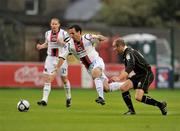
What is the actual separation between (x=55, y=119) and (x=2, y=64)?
66.6ft

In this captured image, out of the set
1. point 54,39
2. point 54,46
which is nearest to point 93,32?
point 54,46

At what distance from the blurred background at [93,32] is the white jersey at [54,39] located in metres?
12.3

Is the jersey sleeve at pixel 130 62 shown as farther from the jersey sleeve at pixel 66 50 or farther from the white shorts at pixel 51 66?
the white shorts at pixel 51 66

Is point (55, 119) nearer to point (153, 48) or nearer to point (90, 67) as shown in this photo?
point (90, 67)

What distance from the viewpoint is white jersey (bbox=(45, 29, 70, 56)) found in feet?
74.5

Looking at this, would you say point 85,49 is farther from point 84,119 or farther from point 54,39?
point 84,119

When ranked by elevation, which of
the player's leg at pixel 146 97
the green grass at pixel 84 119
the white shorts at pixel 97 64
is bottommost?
the green grass at pixel 84 119

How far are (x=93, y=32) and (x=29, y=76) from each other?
10.2 metres

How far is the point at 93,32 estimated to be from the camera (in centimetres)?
4756

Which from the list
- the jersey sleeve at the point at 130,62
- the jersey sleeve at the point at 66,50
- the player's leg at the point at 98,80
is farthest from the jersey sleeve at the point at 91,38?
the jersey sleeve at the point at 130,62

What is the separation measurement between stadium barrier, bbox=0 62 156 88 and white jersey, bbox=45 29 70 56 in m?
14.9

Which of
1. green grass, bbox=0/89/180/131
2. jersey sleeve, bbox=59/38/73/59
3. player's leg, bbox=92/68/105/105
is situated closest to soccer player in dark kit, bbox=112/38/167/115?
green grass, bbox=0/89/180/131

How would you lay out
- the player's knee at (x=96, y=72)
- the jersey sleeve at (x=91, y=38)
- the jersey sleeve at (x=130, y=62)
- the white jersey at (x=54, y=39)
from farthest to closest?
the white jersey at (x=54, y=39), the jersey sleeve at (x=91, y=38), the player's knee at (x=96, y=72), the jersey sleeve at (x=130, y=62)

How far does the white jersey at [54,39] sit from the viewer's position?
2270 centimetres
